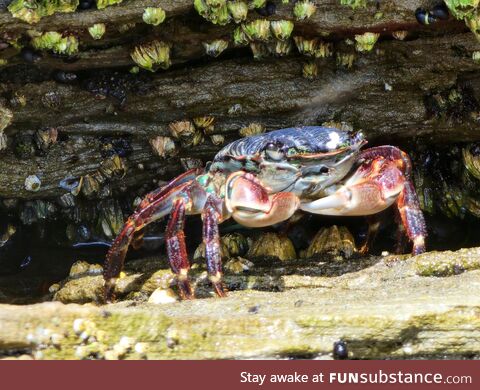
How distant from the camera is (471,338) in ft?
12.8

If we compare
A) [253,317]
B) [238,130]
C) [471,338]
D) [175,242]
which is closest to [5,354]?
[253,317]

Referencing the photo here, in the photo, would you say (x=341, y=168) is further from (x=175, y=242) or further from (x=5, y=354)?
(x=5, y=354)

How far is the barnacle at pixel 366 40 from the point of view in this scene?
5340 mm

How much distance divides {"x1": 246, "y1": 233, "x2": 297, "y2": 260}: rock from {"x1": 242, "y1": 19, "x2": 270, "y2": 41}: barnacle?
172 centimetres

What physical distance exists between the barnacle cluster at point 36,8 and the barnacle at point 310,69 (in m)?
1.77

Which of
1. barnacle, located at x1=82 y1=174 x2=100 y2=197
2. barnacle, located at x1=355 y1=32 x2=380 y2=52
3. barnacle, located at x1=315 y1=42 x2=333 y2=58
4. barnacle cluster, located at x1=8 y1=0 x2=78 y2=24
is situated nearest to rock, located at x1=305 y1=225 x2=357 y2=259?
barnacle, located at x1=315 y1=42 x2=333 y2=58

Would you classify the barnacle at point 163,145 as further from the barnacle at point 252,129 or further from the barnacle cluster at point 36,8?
the barnacle cluster at point 36,8

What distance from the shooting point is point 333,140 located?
5.30 meters

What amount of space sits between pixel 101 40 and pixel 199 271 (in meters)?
1.81

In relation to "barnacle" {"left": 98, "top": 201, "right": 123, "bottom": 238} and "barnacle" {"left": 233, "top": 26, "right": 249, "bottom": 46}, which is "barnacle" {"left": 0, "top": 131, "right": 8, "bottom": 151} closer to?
"barnacle" {"left": 98, "top": 201, "right": 123, "bottom": 238}

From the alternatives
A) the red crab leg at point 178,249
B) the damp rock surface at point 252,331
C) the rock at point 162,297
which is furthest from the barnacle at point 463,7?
the rock at point 162,297

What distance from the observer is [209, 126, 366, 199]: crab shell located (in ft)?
17.3
